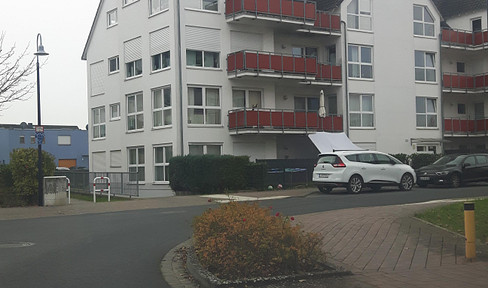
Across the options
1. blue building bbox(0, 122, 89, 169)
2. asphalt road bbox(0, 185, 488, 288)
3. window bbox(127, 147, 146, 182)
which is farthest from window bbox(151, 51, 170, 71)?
blue building bbox(0, 122, 89, 169)

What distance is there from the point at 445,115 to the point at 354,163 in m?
19.1

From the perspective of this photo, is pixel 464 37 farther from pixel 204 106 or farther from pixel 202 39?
pixel 204 106

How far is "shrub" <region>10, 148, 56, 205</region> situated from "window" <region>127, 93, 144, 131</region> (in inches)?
395

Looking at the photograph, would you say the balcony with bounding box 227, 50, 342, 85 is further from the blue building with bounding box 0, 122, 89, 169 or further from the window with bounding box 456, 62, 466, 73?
the blue building with bounding box 0, 122, 89, 169

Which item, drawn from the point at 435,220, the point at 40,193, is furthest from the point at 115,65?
the point at 435,220

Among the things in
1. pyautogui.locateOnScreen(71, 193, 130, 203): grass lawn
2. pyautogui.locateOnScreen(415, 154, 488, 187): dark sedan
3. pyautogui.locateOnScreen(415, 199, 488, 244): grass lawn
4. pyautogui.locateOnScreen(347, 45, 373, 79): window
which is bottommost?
pyautogui.locateOnScreen(71, 193, 130, 203): grass lawn

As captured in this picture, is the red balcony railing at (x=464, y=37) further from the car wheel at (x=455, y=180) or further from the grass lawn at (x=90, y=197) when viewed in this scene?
the grass lawn at (x=90, y=197)

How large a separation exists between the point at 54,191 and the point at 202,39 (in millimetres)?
12406

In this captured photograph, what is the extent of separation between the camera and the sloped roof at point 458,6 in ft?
127

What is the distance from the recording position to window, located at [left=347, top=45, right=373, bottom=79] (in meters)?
33.1

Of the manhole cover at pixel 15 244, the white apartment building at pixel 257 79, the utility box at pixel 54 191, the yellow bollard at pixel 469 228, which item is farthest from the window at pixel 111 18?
the yellow bollard at pixel 469 228

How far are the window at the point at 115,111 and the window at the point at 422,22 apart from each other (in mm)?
19532

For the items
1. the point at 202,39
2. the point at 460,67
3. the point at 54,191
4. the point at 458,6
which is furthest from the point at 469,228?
the point at 458,6

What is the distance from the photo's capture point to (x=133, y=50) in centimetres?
3180
